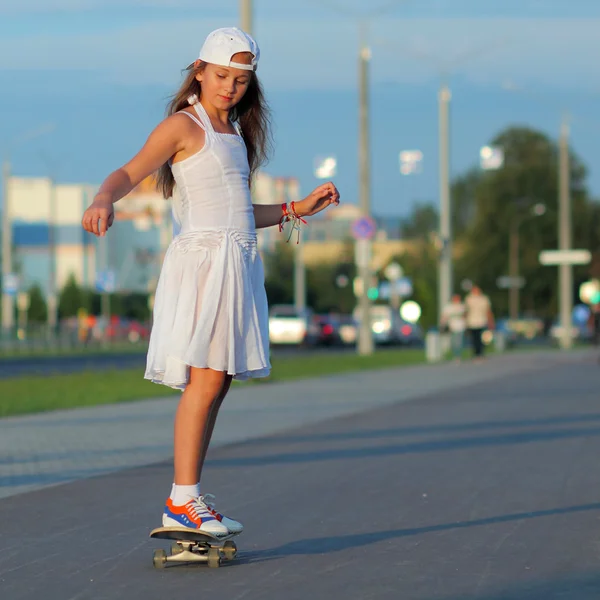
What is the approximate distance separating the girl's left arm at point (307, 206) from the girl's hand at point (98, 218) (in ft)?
3.29

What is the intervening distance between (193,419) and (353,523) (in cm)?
154

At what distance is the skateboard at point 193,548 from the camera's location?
19.3 ft

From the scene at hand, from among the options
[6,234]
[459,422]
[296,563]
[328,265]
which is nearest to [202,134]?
[296,563]

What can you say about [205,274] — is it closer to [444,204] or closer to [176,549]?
[176,549]

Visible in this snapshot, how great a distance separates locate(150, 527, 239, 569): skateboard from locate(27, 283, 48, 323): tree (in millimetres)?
85342

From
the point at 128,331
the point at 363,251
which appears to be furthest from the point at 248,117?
the point at 128,331

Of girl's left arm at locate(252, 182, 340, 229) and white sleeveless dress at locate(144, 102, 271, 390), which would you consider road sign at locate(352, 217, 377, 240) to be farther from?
white sleeveless dress at locate(144, 102, 271, 390)

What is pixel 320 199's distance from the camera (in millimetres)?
6281

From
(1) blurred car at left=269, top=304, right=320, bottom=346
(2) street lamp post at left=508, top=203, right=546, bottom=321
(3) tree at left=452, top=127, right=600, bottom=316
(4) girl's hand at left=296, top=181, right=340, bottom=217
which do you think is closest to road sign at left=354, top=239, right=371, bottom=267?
(1) blurred car at left=269, top=304, right=320, bottom=346

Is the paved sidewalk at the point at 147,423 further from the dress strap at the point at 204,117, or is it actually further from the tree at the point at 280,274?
the tree at the point at 280,274

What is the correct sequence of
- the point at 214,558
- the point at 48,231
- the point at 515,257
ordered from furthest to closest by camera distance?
the point at 48,231
the point at 515,257
the point at 214,558

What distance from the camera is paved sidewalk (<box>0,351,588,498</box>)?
34.3 feet

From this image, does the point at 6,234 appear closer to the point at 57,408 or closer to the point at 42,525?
the point at 57,408

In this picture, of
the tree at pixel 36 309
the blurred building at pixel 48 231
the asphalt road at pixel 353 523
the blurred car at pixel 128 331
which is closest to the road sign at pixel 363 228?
the asphalt road at pixel 353 523
